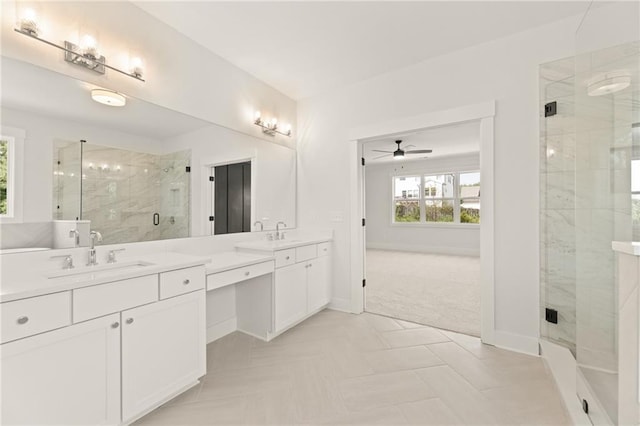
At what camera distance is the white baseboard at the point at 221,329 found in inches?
103

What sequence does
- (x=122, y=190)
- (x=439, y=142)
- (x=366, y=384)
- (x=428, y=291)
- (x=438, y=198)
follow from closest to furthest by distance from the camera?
(x=366, y=384) → (x=122, y=190) → (x=428, y=291) → (x=439, y=142) → (x=438, y=198)

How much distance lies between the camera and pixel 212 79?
8.88ft

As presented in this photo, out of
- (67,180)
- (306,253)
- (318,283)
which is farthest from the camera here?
(318,283)

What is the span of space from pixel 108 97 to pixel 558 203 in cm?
352

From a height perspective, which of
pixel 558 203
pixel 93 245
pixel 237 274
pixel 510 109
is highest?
pixel 510 109

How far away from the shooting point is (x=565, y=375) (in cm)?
199

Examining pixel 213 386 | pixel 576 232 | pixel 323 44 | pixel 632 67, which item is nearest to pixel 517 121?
pixel 632 67

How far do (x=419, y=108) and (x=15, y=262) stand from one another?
3.35 meters

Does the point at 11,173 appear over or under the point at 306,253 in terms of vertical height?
over

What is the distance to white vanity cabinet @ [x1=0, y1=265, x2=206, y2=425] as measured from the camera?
46.8 inches

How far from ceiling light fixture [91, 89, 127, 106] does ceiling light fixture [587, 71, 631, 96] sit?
10.8 ft

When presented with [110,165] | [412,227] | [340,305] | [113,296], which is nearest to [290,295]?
[340,305]

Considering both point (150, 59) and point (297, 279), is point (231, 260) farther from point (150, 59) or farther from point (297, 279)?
point (150, 59)

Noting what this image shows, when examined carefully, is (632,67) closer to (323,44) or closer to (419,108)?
(419,108)
